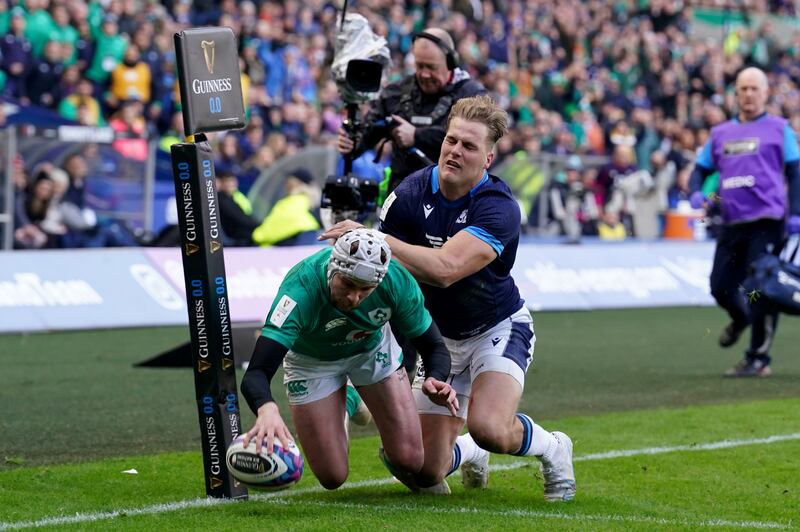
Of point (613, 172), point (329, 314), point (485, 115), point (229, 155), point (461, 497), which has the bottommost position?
point (613, 172)

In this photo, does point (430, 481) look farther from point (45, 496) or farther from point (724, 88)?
point (724, 88)

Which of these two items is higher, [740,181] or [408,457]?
[740,181]

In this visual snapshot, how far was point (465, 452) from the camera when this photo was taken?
7.00 m

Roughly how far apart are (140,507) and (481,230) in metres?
2.03

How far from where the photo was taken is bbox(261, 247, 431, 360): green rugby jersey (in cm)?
593

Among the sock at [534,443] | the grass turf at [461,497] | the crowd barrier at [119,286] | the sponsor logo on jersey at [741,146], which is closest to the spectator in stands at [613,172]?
the crowd barrier at [119,286]

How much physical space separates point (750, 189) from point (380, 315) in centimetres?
610

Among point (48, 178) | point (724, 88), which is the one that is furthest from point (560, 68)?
point (48, 178)

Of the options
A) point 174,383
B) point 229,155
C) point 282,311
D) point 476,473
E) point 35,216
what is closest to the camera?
point 282,311

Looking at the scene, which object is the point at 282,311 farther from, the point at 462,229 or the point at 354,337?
the point at 462,229

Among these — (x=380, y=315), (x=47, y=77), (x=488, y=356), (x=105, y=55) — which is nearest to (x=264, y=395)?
(x=380, y=315)

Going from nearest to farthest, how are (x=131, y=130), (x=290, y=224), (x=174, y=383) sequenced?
(x=174, y=383) → (x=290, y=224) → (x=131, y=130)

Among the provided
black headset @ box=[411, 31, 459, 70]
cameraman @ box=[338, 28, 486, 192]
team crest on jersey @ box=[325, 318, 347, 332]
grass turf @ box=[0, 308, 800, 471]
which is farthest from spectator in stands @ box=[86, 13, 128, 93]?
team crest on jersey @ box=[325, 318, 347, 332]

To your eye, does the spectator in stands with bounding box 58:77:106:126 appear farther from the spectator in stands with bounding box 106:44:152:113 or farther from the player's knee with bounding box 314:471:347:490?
the player's knee with bounding box 314:471:347:490
